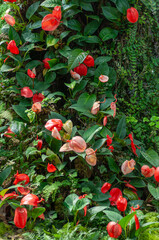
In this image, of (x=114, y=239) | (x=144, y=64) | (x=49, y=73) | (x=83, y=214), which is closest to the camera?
(x=114, y=239)

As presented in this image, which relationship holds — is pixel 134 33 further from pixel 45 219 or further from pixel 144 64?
pixel 45 219

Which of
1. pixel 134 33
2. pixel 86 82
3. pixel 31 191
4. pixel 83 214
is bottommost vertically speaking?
pixel 83 214

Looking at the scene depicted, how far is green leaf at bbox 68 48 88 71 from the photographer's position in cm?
230

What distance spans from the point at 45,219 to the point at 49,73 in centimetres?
138

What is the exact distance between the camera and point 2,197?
1.89 metres

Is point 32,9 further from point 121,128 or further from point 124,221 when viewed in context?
point 124,221

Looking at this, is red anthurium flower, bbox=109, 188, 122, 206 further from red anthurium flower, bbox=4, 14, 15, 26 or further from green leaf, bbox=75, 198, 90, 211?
red anthurium flower, bbox=4, 14, 15, 26

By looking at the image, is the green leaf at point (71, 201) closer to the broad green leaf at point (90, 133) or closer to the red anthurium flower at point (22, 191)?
the red anthurium flower at point (22, 191)

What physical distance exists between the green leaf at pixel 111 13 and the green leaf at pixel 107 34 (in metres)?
0.11

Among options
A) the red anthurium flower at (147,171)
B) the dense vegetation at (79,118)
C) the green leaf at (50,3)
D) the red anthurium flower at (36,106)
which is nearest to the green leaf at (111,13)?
the dense vegetation at (79,118)

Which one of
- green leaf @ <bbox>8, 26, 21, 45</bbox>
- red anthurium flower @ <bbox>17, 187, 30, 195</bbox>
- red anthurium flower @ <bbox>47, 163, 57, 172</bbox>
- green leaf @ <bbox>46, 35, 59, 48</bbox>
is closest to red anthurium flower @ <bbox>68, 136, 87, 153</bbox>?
red anthurium flower @ <bbox>47, 163, 57, 172</bbox>

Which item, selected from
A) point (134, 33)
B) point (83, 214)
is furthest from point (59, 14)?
point (83, 214)

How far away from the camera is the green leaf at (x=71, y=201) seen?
185cm

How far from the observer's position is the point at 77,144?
75.9 inches
